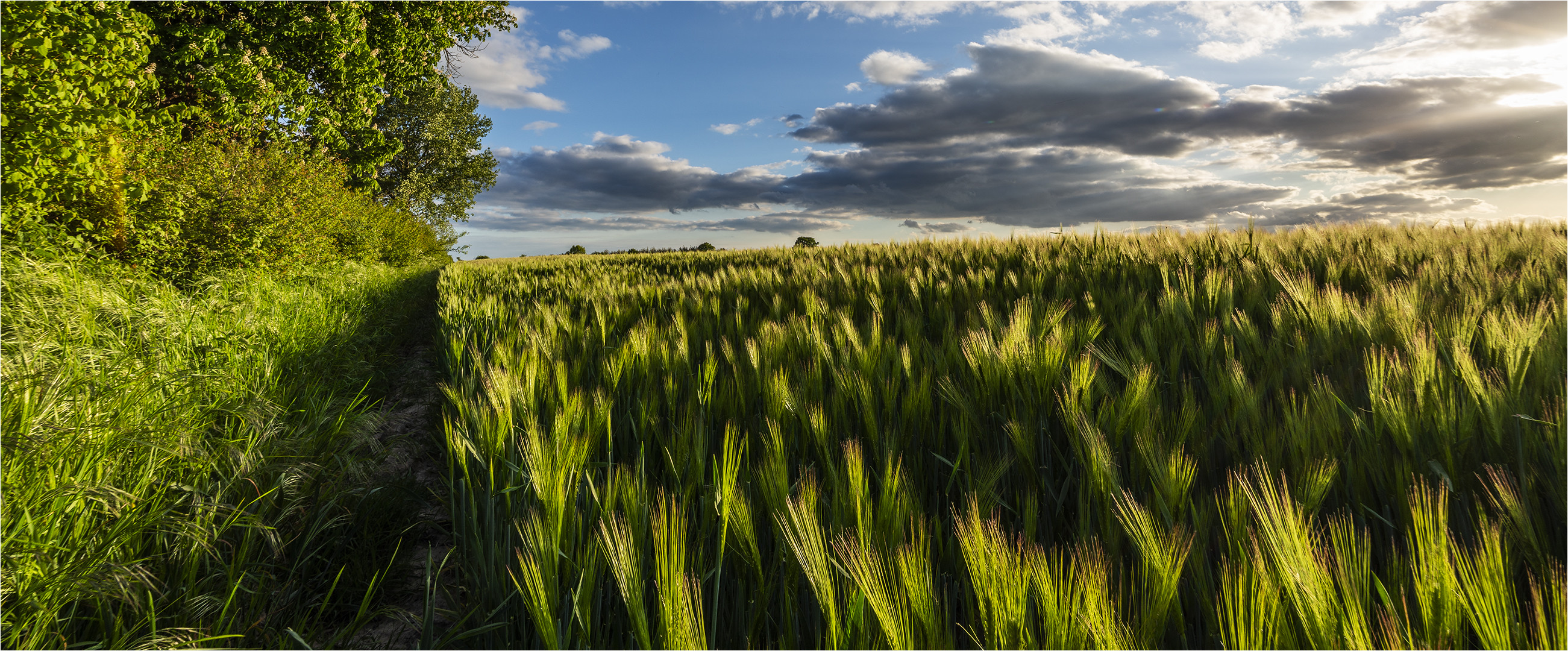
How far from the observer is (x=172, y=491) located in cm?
195

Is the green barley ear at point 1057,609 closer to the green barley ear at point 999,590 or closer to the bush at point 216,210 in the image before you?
the green barley ear at point 999,590

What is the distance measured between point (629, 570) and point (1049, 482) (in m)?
0.83

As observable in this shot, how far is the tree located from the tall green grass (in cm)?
2587

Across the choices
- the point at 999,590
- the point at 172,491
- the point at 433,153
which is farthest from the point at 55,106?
the point at 433,153

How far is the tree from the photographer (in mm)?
24156

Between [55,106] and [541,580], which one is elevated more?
[55,106]

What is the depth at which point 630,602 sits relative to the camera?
769mm

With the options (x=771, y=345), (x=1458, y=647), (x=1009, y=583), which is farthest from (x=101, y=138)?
(x=1458, y=647)

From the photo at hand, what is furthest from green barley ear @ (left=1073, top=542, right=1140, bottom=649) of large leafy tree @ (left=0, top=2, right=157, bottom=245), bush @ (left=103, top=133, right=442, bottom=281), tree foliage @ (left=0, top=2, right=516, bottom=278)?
bush @ (left=103, top=133, right=442, bottom=281)

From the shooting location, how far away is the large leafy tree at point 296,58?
1034 centimetres

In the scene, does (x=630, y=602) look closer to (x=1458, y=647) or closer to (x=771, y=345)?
(x=1458, y=647)

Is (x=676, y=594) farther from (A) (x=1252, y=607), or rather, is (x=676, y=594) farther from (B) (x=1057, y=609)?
(A) (x=1252, y=607)

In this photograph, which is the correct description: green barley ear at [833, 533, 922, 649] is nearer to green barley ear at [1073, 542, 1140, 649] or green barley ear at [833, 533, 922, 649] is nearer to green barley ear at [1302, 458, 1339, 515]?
green barley ear at [1073, 542, 1140, 649]

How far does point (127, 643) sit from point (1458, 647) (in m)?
2.39
